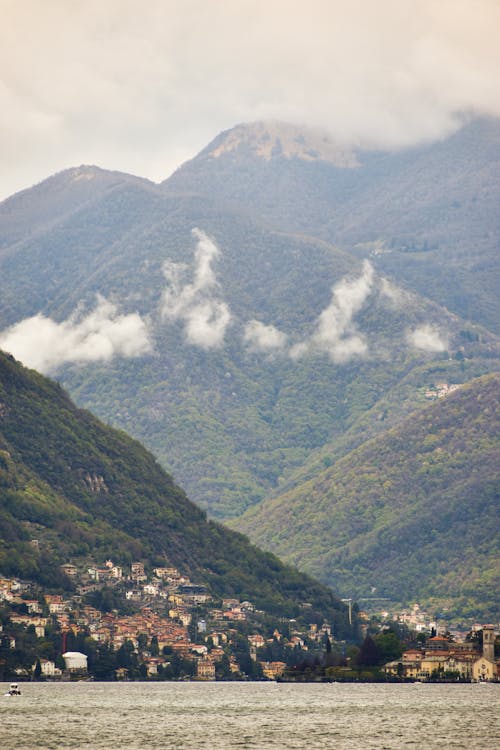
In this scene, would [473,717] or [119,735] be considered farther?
[473,717]

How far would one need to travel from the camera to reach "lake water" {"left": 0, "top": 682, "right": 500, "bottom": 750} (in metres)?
147

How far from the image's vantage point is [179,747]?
471 feet

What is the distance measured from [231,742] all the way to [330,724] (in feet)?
59.1

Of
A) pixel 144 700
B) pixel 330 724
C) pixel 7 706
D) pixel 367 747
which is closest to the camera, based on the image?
pixel 367 747

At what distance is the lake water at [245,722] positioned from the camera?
147 m

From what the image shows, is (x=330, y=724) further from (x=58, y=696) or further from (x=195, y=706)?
(x=58, y=696)

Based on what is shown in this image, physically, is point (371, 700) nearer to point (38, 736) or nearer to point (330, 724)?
point (330, 724)

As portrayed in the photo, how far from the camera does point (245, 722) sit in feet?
545

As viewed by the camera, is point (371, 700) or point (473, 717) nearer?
point (473, 717)

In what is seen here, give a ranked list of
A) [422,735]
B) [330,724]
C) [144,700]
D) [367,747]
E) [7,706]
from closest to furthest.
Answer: [367,747]
[422,735]
[330,724]
[7,706]
[144,700]

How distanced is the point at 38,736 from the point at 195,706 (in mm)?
37158

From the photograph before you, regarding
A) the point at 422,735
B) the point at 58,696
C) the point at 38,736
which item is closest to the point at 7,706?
the point at 58,696

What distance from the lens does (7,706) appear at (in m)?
182

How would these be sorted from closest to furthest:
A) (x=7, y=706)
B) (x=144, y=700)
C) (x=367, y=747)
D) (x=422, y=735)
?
(x=367, y=747) < (x=422, y=735) < (x=7, y=706) < (x=144, y=700)
